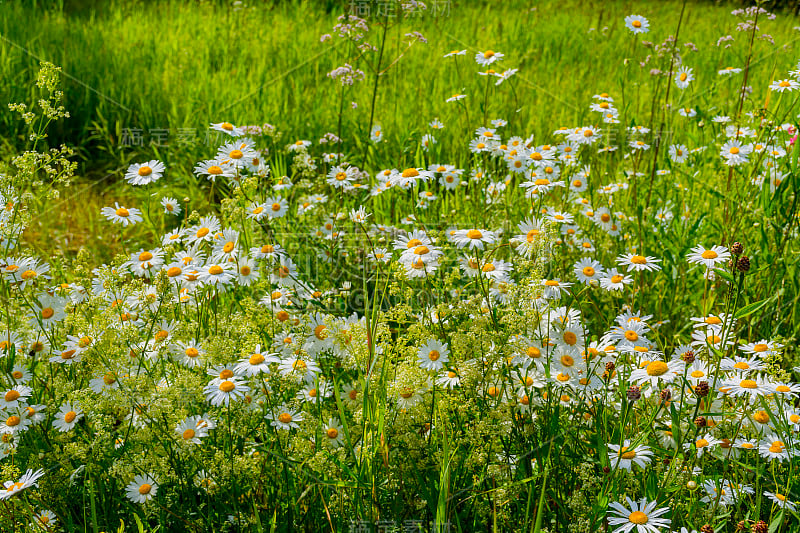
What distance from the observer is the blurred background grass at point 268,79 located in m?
3.93

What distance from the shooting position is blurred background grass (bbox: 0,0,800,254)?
3930mm

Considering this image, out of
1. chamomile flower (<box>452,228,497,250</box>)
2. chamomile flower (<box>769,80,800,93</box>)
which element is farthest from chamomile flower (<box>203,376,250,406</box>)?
chamomile flower (<box>769,80,800,93</box>)

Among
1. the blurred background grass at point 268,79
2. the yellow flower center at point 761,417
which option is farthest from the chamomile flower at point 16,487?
the blurred background grass at point 268,79

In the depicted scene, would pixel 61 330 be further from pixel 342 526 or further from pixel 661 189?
pixel 661 189

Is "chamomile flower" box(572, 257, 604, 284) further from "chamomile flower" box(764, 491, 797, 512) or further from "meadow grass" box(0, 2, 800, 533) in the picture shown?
"chamomile flower" box(764, 491, 797, 512)

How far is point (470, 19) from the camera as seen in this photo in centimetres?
667

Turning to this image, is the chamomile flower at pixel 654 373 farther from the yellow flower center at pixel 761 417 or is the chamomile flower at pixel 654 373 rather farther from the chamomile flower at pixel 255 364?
the chamomile flower at pixel 255 364

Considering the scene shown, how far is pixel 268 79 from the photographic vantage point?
453cm

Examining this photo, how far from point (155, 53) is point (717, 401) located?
4.59 meters

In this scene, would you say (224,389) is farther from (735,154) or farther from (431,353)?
(735,154)

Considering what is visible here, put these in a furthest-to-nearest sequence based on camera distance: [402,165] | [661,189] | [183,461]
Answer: [402,165] → [661,189] → [183,461]

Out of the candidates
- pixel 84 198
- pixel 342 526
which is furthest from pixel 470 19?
pixel 342 526

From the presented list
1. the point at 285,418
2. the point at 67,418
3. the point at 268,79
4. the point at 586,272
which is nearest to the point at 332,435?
the point at 285,418

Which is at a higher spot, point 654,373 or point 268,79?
point 654,373
